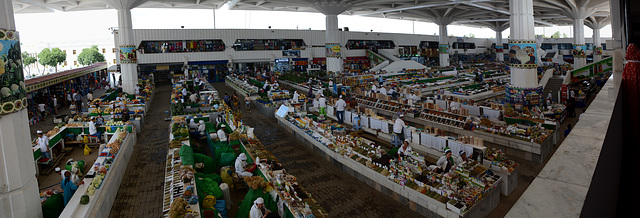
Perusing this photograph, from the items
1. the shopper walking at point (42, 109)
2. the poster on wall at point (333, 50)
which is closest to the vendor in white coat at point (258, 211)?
the shopper walking at point (42, 109)

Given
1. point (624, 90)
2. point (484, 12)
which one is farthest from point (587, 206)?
point (484, 12)

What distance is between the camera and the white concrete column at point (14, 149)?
21.2 ft

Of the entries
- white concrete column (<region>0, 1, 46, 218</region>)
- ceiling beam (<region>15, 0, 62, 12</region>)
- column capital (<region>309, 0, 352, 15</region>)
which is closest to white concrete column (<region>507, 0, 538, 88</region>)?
column capital (<region>309, 0, 352, 15</region>)

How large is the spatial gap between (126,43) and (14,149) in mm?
22180

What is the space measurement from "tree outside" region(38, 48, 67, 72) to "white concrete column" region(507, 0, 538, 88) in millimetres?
51184

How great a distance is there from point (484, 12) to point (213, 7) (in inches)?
1392

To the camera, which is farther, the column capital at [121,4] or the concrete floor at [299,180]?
the column capital at [121,4]

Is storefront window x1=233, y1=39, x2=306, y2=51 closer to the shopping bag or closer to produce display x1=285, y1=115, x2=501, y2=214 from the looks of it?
the shopping bag

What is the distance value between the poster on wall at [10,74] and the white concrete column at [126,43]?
2129cm

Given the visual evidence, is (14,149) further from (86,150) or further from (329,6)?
(329,6)

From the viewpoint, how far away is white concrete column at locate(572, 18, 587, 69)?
3550 centimetres

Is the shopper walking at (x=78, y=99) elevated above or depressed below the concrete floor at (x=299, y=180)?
above

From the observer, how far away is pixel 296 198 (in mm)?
7383

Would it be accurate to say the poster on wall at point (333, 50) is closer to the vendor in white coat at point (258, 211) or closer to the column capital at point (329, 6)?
the column capital at point (329, 6)
